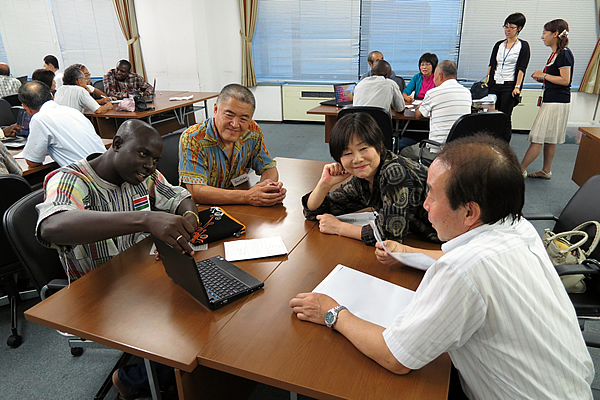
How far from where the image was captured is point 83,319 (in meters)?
1.18

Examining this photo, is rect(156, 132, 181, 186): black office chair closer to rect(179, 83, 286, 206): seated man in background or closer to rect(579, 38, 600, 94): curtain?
rect(179, 83, 286, 206): seated man in background

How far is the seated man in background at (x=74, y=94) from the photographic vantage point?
4.59 m

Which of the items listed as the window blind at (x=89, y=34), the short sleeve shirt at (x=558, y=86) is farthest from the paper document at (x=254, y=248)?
the window blind at (x=89, y=34)

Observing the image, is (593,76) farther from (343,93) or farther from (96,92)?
(96,92)

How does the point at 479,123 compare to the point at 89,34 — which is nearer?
the point at 479,123

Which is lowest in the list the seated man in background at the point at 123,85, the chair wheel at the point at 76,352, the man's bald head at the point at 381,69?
the chair wheel at the point at 76,352

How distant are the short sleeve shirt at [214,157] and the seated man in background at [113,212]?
312 mm

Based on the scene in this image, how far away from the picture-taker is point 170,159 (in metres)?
2.53

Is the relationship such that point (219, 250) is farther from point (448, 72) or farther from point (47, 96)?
point (448, 72)

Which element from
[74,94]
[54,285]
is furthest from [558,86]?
[74,94]

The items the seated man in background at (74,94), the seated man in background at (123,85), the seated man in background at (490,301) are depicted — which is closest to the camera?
the seated man in background at (490,301)

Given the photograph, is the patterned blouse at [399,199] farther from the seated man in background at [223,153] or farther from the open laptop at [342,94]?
the open laptop at [342,94]

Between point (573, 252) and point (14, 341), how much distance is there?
2.92m

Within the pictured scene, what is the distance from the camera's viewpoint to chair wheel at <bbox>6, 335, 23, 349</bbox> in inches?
83.8
